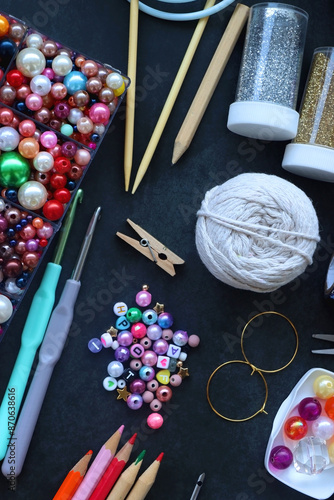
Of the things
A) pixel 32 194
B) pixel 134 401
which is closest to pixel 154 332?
pixel 134 401

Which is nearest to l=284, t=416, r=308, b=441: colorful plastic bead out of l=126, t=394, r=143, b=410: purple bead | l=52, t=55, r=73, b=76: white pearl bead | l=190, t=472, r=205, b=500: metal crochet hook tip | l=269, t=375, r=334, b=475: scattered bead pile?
l=269, t=375, r=334, b=475: scattered bead pile

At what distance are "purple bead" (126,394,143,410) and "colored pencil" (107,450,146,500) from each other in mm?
112

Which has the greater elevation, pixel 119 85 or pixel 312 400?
pixel 119 85

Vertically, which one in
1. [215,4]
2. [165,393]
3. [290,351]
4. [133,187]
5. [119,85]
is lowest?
[165,393]

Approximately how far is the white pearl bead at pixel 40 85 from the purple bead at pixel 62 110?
0.03 m

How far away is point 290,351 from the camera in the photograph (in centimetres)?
134

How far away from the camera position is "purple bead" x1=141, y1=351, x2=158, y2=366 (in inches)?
51.1

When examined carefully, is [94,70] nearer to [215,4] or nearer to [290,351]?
[215,4]

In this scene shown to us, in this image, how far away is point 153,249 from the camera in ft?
4.25

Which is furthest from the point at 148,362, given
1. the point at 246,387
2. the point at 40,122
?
the point at 40,122

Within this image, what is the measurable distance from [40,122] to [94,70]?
13cm

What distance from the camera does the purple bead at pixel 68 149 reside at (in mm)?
1164

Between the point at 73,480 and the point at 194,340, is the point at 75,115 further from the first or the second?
the point at 73,480

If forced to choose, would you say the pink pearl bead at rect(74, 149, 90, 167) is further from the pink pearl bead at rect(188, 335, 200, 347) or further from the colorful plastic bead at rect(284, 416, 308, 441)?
the colorful plastic bead at rect(284, 416, 308, 441)
